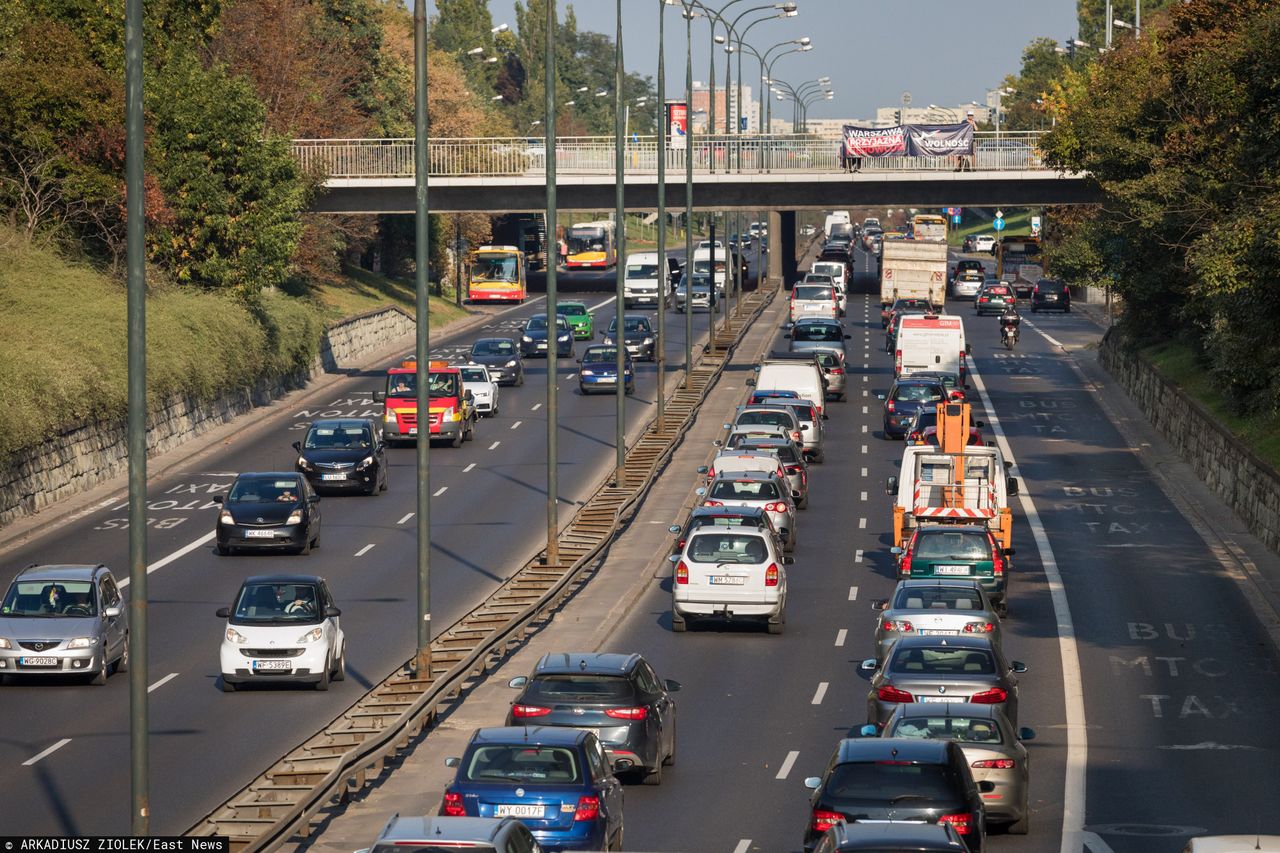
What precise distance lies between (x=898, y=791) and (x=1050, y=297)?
89.3 meters

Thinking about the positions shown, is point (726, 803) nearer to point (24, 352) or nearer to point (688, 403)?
point (24, 352)

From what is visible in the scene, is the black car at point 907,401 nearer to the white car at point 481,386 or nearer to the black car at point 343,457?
the white car at point 481,386

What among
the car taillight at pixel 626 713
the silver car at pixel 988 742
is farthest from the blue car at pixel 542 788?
the silver car at pixel 988 742

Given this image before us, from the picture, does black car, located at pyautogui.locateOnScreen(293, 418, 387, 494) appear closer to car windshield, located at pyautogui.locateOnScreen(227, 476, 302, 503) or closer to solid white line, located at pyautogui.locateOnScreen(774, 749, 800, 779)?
car windshield, located at pyautogui.locateOnScreen(227, 476, 302, 503)

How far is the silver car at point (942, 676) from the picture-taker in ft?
77.3

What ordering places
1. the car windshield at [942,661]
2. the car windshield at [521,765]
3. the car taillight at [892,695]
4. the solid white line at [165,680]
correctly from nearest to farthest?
the car windshield at [521,765] < the car taillight at [892,695] < the car windshield at [942,661] < the solid white line at [165,680]

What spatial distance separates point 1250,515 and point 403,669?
2224 centimetres

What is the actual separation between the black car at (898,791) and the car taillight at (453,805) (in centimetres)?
307

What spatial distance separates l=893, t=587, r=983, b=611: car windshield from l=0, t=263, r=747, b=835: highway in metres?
7.69

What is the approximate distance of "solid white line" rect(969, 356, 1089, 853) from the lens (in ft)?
70.6

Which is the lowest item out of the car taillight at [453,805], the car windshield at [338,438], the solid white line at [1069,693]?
the solid white line at [1069,693]

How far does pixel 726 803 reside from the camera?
72.2 feet

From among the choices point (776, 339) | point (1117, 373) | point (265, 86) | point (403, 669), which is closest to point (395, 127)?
point (265, 86)

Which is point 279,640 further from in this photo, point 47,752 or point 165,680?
point 47,752
